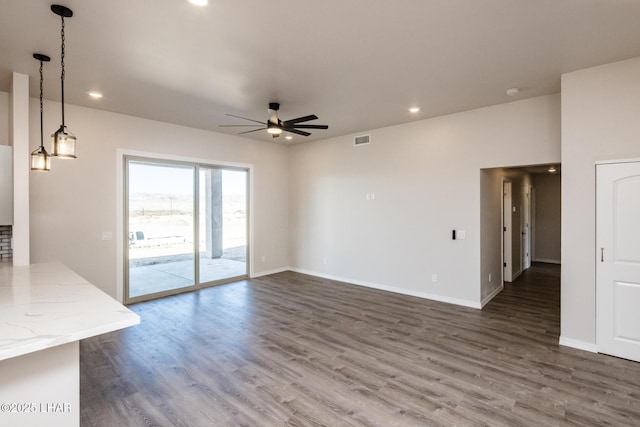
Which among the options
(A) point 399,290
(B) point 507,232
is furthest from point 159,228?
(B) point 507,232

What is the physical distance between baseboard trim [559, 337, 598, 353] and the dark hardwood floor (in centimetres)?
12

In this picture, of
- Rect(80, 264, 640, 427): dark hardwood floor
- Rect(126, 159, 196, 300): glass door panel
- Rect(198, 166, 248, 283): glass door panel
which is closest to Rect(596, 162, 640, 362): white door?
Rect(80, 264, 640, 427): dark hardwood floor

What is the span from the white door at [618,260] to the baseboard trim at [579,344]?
0.19ft

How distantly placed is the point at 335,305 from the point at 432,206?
2.36 m

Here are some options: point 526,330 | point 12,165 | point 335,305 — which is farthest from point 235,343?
point 526,330

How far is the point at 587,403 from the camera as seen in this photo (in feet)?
8.45

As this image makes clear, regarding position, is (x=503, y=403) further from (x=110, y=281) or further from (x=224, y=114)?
(x=110, y=281)

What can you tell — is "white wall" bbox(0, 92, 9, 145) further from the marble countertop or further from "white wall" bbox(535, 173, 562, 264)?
"white wall" bbox(535, 173, 562, 264)

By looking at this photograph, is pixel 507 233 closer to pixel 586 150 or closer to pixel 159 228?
pixel 586 150

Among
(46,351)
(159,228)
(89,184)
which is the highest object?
(89,184)

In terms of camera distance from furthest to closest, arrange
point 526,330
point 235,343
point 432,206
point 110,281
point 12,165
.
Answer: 1. point 432,206
2. point 110,281
3. point 526,330
4. point 235,343
5. point 12,165

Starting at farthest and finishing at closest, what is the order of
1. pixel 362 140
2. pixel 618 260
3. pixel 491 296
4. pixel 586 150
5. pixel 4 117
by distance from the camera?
pixel 362 140
pixel 491 296
pixel 4 117
pixel 586 150
pixel 618 260

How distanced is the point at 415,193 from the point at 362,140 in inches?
62.7

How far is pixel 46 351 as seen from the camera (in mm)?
1681
